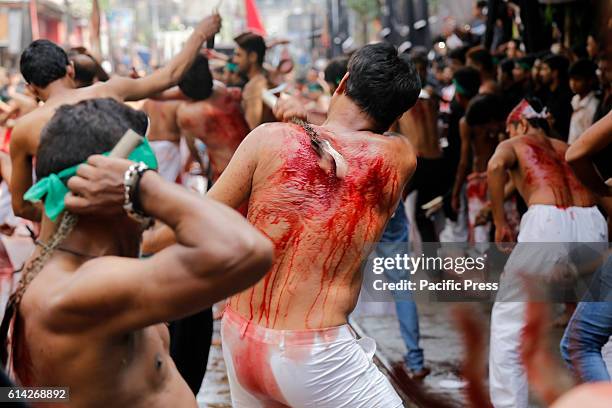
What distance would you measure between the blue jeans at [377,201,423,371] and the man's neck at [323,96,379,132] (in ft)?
10.6

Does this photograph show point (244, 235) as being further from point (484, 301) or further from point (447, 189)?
point (447, 189)

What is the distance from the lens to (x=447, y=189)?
392 inches

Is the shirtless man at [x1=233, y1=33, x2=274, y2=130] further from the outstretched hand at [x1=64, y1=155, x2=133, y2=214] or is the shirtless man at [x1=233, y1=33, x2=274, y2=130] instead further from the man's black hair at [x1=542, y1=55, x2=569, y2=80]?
the outstretched hand at [x1=64, y1=155, x2=133, y2=214]

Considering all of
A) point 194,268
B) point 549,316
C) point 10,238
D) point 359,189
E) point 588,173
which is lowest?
point 10,238

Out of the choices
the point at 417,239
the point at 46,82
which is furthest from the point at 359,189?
the point at 417,239

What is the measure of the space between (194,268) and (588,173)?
3300 millimetres

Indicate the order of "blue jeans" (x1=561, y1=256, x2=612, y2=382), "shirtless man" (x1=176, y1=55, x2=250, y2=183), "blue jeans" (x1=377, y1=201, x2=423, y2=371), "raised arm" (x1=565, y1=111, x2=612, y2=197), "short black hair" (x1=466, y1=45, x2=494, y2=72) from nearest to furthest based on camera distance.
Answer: "blue jeans" (x1=561, y1=256, x2=612, y2=382)
"raised arm" (x1=565, y1=111, x2=612, y2=197)
"blue jeans" (x1=377, y1=201, x2=423, y2=371)
"shirtless man" (x1=176, y1=55, x2=250, y2=183)
"short black hair" (x1=466, y1=45, x2=494, y2=72)

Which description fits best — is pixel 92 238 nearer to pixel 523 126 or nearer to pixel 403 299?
pixel 523 126

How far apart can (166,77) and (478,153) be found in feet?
13.5

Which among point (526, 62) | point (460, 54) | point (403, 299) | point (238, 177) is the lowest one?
point (403, 299)

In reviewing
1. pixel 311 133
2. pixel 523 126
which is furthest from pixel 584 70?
pixel 311 133

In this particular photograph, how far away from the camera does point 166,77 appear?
591 centimetres

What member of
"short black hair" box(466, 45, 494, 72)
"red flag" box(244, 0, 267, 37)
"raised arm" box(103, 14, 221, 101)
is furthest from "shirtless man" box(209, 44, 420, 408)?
"red flag" box(244, 0, 267, 37)

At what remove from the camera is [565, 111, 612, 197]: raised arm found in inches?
192
